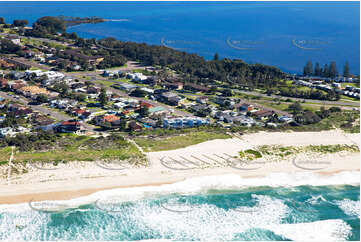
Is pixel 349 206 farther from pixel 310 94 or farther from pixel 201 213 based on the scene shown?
pixel 310 94

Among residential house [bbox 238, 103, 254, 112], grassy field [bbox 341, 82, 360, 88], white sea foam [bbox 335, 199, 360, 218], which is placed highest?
grassy field [bbox 341, 82, 360, 88]

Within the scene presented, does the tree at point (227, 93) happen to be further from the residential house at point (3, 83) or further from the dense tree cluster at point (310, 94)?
the residential house at point (3, 83)

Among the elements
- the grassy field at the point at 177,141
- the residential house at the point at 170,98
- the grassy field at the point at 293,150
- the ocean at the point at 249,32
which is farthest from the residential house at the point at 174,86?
the ocean at the point at 249,32

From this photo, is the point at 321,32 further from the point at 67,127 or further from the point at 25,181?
the point at 25,181

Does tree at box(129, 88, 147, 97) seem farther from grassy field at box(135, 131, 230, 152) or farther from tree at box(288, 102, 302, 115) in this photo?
tree at box(288, 102, 302, 115)

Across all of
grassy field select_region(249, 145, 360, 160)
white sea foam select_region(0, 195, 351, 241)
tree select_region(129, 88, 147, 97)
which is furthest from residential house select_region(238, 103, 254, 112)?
white sea foam select_region(0, 195, 351, 241)

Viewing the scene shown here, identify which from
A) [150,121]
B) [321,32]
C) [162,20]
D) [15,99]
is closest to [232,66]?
[150,121]
